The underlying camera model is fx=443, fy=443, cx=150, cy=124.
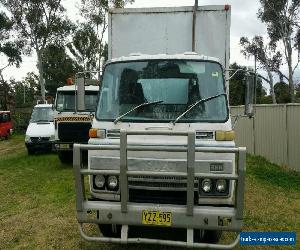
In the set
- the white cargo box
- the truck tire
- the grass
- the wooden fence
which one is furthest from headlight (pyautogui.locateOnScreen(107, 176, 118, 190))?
the truck tire

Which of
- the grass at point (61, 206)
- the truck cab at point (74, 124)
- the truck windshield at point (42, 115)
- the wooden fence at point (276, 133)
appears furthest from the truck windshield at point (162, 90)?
the truck windshield at point (42, 115)

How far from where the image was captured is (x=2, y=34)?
36.9m

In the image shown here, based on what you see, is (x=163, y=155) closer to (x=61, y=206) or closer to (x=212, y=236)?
(x=212, y=236)

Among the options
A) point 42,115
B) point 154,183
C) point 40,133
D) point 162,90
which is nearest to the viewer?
point 154,183

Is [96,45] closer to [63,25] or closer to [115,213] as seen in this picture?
[63,25]

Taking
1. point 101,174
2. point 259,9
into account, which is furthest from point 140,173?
point 259,9

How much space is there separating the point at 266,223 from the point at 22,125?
107 feet

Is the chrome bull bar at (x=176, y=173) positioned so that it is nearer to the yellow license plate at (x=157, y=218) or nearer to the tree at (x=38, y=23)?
the yellow license plate at (x=157, y=218)

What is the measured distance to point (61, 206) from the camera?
866cm

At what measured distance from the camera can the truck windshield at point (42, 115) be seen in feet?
63.3

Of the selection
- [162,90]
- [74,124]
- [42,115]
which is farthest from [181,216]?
[42,115]

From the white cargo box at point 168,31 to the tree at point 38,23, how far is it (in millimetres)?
28698

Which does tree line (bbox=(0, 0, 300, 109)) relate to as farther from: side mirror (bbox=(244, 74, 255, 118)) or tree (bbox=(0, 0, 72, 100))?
side mirror (bbox=(244, 74, 255, 118))

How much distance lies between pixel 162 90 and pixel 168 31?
192 centimetres
